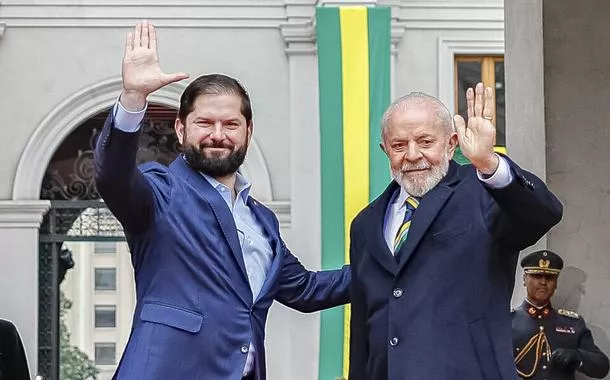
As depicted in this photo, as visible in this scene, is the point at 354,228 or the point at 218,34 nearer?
the point at 354,228

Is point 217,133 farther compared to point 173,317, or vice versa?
point 217,133

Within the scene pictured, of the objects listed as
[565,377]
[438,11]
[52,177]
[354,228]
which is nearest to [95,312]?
[52,177]

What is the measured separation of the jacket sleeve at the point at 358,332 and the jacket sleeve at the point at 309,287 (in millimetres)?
275

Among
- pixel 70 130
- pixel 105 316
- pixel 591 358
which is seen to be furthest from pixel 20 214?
pixel 591 358

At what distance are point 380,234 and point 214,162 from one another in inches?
19.0

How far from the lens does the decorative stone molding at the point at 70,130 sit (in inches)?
508

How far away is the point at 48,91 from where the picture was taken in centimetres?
1303

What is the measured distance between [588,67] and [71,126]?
298 inches

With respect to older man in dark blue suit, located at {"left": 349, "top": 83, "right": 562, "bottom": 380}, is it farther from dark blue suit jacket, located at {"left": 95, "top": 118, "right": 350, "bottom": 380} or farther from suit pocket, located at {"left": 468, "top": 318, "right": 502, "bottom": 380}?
dark blue suit jacket, located at {"left": 95, "top": 118, "right": 350, "bottom": 380}

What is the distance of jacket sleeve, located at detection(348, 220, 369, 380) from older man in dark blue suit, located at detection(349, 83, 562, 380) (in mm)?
56

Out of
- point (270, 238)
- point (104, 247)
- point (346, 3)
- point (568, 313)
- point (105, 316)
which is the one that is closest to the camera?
point (270, 238)

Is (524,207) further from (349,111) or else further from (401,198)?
(349,111)

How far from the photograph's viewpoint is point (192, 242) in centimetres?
420

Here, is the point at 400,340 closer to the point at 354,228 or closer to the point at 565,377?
the point at 354,228
